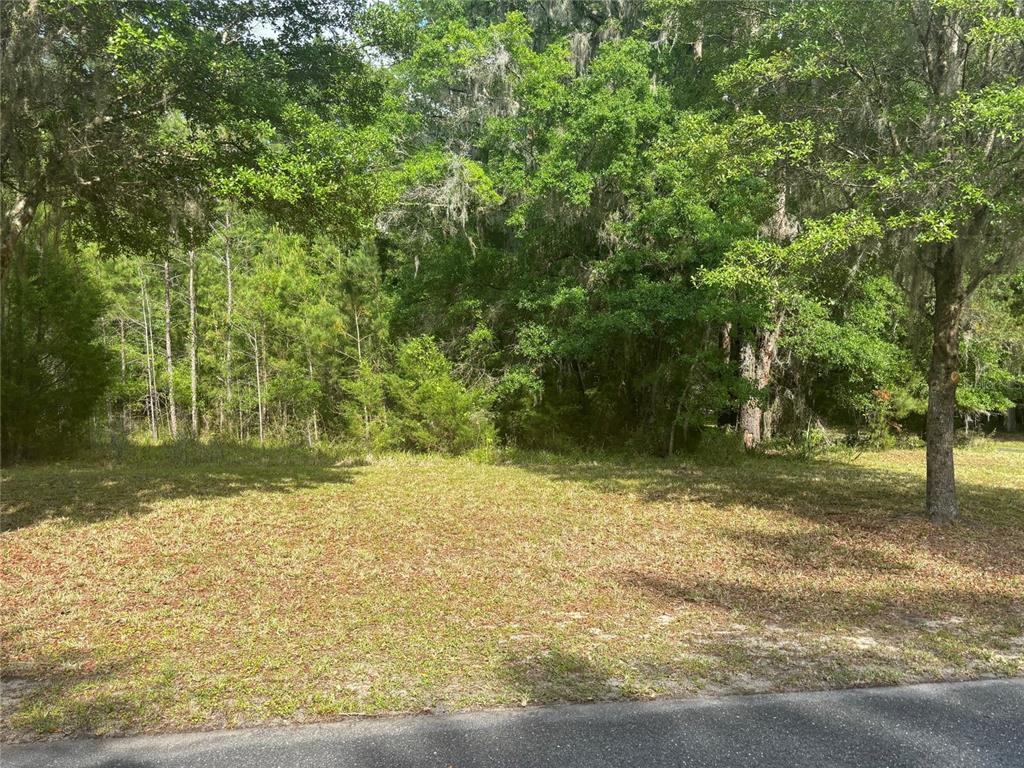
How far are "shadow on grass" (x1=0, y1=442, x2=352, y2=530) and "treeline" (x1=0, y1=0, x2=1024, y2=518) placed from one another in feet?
5.85

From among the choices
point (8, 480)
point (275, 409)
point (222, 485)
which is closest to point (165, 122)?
point (222, 485)

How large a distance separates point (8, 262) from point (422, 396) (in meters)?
9.07

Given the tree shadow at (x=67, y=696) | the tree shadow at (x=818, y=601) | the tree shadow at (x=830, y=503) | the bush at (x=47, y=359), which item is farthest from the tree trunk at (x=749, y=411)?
the tree shadow at (x=67, y=696)

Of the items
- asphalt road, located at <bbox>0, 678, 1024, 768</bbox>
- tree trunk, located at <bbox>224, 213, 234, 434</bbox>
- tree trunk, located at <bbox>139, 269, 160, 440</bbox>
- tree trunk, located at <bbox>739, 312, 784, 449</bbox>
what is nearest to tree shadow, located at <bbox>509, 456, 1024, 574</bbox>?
tree trunk, located at <bbox>739, 312, 784, 449</bbox>

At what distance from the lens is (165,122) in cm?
822

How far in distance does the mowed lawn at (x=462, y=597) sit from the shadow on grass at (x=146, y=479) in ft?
→ 0.31

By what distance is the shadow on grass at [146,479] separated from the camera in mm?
8195

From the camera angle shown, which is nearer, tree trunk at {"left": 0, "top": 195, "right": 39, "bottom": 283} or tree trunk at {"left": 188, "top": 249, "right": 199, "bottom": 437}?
tree trunk at {"left": 0, "top": 195, "right": 39, "bottom": 283}

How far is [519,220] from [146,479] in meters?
9.11

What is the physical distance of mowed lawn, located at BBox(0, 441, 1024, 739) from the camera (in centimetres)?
358

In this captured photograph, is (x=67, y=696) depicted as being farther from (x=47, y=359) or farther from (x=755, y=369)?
(x=755, y=369)

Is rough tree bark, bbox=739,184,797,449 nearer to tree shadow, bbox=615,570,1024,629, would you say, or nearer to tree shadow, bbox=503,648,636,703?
tree shadow, bbox=615,570,1024,629

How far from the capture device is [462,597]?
5.27m

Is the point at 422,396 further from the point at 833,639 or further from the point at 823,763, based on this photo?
the point at 823,763
